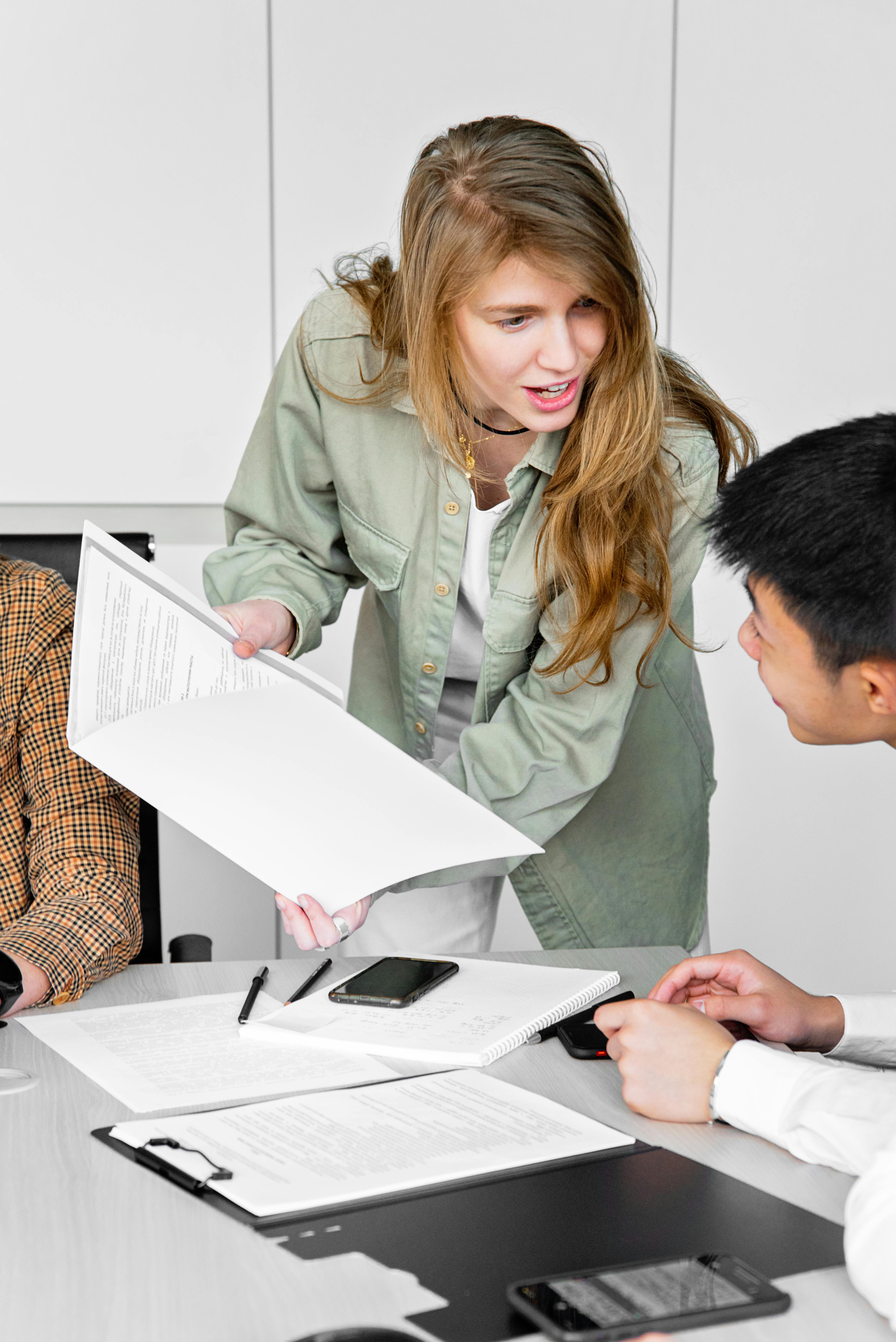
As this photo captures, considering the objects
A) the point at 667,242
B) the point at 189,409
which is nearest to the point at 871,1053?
the point at 189,409

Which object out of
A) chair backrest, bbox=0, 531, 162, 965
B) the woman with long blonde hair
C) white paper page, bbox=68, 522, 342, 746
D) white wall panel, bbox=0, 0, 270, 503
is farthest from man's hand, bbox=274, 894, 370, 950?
white wall panel, bbox=0, 0, 270, 503

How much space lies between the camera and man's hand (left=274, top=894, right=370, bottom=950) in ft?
3.72

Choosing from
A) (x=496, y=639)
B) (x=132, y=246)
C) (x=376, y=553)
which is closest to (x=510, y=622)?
(x=496, y=639)

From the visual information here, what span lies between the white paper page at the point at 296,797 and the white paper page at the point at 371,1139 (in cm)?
21

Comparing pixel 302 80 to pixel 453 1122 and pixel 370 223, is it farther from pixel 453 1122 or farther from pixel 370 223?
pixel 453 1122

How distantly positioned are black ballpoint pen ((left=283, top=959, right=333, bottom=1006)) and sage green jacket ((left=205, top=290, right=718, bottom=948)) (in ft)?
0.70

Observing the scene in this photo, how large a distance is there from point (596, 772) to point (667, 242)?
1.56 meters

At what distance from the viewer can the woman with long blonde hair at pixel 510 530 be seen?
1.26 m

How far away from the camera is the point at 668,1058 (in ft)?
3.05

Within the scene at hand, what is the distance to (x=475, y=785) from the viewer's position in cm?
138

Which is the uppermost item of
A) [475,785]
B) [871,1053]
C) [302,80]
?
[302,80]

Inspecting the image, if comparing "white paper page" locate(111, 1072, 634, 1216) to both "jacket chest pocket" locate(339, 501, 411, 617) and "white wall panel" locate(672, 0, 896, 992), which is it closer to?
"jacket chest pocket" locate(339, 501, 411, 617)

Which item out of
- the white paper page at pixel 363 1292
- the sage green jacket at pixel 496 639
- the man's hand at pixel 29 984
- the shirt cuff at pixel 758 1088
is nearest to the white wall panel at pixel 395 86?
the sage green jacket at pixel 496 639

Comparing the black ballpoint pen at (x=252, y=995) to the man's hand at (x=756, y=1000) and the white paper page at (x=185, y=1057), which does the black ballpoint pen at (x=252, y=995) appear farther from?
the man's hand at (x=756, y=1000)
